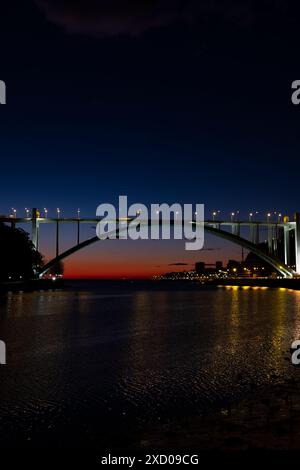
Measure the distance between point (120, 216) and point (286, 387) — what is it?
76429 millimetres

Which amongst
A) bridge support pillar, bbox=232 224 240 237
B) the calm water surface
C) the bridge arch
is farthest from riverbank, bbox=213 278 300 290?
the calm water surface

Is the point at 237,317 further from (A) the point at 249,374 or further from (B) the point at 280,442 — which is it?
(B) the point at 280,442

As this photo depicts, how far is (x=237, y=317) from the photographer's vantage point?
3391 centimetres

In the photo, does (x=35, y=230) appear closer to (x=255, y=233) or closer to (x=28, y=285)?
(x=28, y=285)

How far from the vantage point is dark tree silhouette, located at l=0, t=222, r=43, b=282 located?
67000mm

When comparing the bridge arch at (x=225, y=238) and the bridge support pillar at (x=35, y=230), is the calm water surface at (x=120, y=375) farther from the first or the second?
the bridge support pillar at (x=35, y=230)

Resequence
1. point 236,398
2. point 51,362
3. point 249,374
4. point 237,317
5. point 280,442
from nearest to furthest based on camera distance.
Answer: point 280,442
point 236,398
point 249,374
point 51,362
point 237,317

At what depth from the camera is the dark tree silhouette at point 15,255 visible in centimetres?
6700

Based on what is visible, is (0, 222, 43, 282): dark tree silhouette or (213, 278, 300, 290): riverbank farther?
(213, 278, 300, 290): riverbank

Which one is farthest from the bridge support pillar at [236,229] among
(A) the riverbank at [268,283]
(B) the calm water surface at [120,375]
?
(B) the calm water surface at [120,375]

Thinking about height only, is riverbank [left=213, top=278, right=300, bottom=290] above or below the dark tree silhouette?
below

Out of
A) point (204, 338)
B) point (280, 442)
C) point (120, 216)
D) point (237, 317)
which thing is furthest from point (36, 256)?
point (280, 442)

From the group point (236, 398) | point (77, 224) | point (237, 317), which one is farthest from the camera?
point (77, 224)

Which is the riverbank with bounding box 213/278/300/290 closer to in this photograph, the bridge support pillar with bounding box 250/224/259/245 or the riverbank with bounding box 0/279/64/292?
the bridge support pillar with bounding box 250/224/259/245
